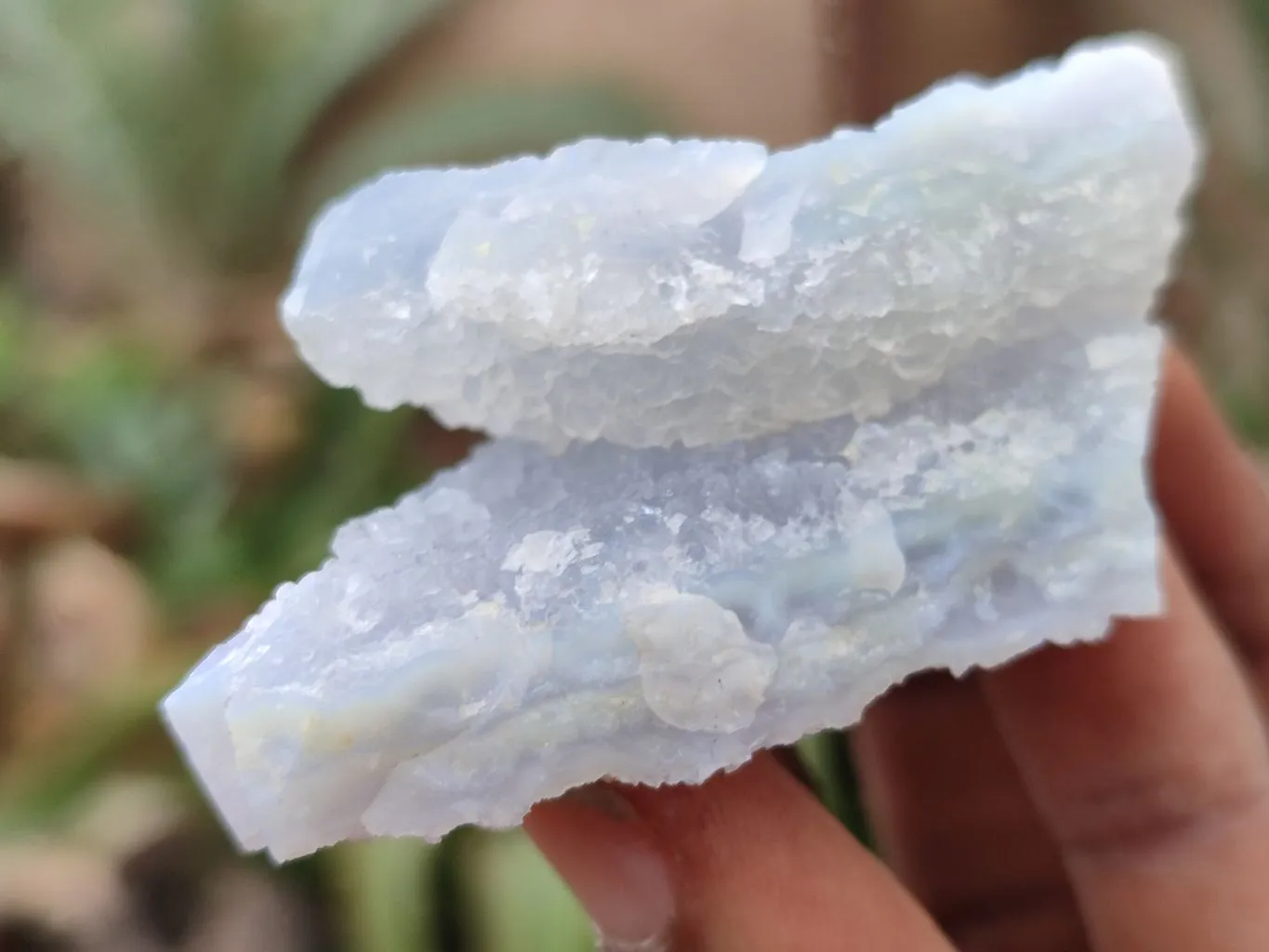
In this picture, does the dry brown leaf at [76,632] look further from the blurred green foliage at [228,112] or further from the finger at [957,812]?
the finger at [957,812]

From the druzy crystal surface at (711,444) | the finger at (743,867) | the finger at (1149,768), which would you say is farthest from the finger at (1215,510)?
the finger at (743,867)

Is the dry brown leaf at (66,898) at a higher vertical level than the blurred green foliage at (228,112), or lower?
lower

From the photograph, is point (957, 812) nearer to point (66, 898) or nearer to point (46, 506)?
point (66, 898)

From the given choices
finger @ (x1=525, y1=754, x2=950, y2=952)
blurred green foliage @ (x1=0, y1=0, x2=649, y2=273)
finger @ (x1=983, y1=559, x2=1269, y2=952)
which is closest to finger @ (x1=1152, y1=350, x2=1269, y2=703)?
finger @ (x1=983, y1=559, x2=1269, y2=952)

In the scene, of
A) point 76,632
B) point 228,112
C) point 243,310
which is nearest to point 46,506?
point 76,632

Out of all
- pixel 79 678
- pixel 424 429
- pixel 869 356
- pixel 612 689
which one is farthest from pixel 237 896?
pixel 869 356

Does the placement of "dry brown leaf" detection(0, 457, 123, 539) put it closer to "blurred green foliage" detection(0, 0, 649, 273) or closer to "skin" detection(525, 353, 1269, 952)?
"blurred green foliage" detection(0, 0, 649, 273)

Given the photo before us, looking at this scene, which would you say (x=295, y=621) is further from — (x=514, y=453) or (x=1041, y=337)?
(x=1041, y=337)
